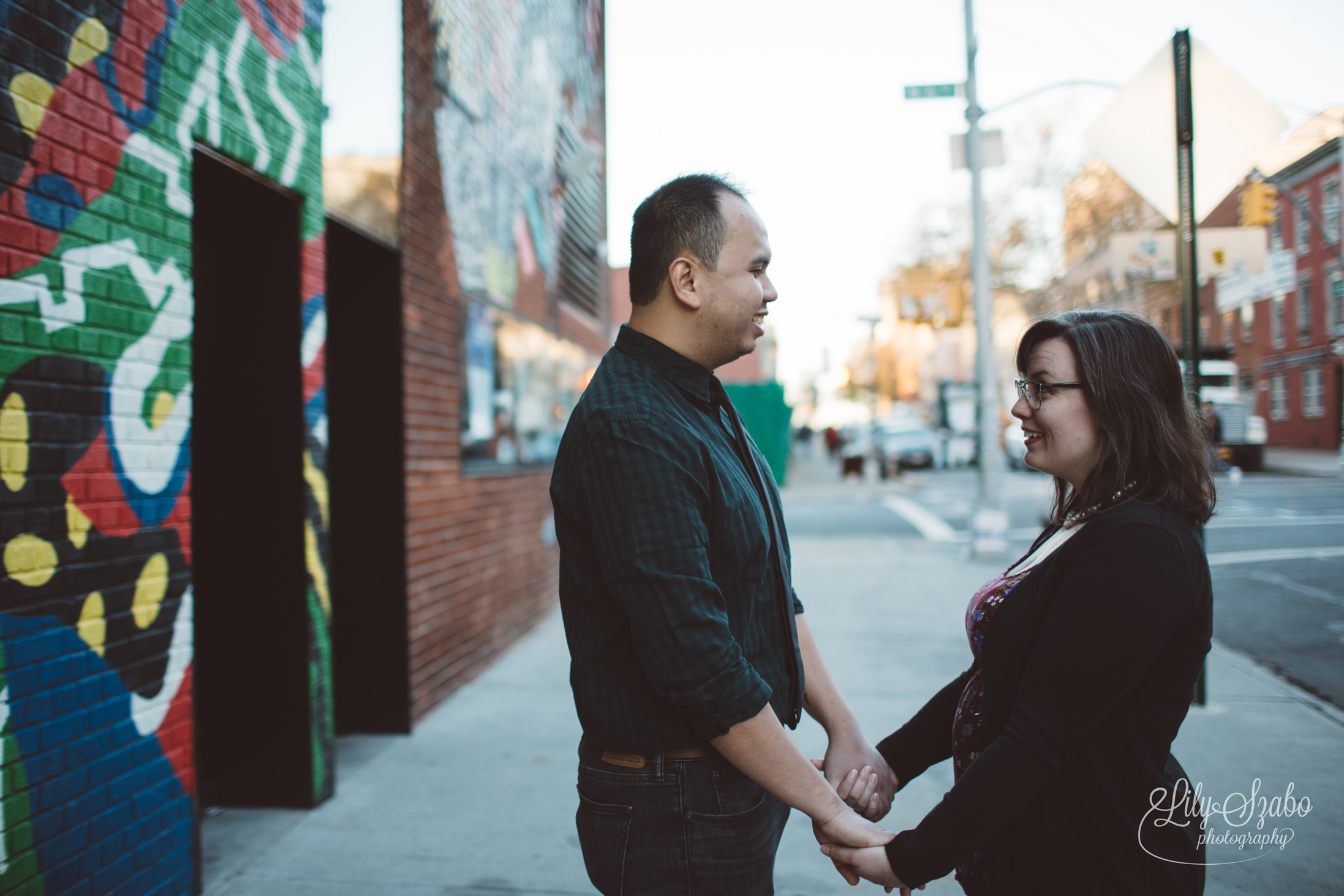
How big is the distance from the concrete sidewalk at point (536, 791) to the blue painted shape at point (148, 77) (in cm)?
271

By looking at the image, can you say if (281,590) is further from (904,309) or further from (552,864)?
(904,309)

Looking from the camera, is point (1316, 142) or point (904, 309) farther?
point (904, 309)

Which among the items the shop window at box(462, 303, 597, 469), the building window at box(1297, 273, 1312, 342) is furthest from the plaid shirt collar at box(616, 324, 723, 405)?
the building window at box(1297, 273, 1312, 342)

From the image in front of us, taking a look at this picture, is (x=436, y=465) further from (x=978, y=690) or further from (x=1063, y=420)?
(x=1063, y=420)

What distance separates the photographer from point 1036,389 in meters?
1.81

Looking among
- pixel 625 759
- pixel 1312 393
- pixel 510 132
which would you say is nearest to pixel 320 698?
pixel 625 759

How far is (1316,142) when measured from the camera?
411 inches

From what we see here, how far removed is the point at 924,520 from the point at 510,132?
37.8 ft

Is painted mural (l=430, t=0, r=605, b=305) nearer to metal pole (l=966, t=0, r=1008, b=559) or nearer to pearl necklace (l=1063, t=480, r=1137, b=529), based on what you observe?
pearl necklace (l=1063, t=480, r=1137, b=529)

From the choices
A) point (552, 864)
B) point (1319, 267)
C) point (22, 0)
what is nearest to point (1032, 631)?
point (552, 864)

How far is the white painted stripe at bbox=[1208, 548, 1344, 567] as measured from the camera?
31.1ft

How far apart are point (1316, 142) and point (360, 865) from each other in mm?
12790

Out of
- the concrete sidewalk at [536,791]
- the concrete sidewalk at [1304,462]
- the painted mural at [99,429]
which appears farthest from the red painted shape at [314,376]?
the concrete sidewalk at [1304,462]

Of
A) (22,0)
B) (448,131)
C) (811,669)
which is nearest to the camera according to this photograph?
(811,669)
